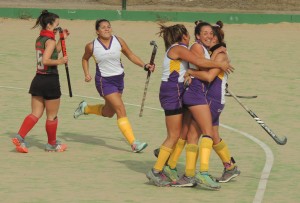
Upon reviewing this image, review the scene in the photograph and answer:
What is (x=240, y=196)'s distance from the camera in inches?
472

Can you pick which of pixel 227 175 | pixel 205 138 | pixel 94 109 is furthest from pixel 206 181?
pixel 94 109

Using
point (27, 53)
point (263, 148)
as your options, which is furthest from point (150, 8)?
point (263, 148)

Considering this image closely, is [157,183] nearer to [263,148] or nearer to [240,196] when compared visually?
[240,196]

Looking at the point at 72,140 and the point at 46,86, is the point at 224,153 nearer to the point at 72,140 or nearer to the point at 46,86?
the point at 46,86

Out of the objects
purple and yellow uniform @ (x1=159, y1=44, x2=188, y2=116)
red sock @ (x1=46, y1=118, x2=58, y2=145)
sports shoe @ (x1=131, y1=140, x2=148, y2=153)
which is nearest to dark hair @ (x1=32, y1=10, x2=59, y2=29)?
red sock @ (x1=46, y1=118, x2=58, y2=145)

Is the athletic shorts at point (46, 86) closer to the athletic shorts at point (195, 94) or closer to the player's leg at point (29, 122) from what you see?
the player's leg at point (29, 122)

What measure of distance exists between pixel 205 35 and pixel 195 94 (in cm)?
71

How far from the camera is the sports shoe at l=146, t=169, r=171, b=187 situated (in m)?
12.4

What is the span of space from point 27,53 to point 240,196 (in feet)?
52.7

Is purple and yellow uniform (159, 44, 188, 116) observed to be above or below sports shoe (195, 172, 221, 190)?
above

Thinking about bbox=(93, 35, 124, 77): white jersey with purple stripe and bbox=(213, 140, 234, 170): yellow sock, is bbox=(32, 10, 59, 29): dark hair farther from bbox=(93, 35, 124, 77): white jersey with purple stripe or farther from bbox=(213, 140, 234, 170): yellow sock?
bbox=(213, 140, 234, 170): yellow sock

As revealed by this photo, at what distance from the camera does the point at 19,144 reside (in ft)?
48.2

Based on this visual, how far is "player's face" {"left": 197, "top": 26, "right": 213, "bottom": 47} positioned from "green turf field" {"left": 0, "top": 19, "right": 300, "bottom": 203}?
177 centimetres

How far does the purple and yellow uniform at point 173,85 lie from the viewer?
12281 millimetres
